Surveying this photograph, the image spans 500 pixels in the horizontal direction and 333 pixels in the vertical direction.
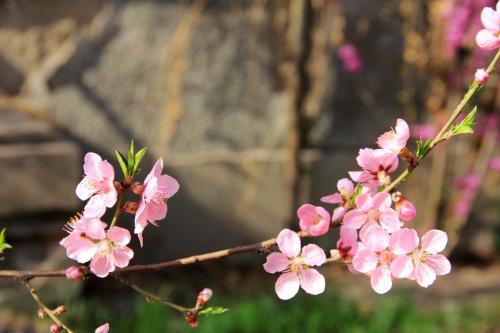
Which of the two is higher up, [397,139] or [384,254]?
[397,139]

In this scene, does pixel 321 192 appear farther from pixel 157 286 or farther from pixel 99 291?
pixel 99 291

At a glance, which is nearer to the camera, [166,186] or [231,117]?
[166,186]

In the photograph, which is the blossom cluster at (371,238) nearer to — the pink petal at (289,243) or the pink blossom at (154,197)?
the pink petal at (289,243)

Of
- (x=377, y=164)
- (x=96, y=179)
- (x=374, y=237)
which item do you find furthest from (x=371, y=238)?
(x=96, y=179)

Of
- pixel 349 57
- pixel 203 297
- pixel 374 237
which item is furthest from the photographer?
pixel 349 57

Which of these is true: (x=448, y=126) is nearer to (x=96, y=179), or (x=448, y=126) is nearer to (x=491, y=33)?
(x=491, y=33)

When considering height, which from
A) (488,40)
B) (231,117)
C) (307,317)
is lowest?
(488,40)

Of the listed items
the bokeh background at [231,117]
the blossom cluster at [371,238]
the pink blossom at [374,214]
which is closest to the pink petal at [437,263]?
the blossom cluster at [371,238]
